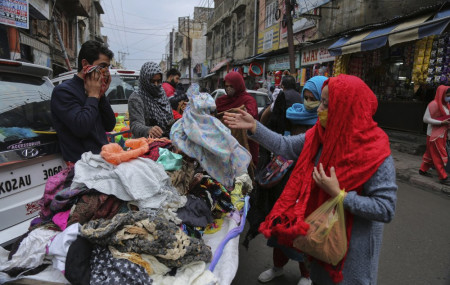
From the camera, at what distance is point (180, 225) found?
158cm

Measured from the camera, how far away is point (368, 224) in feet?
5.27

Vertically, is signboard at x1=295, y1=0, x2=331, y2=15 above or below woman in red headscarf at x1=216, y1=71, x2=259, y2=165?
above

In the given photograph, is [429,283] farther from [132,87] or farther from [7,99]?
[132,87]

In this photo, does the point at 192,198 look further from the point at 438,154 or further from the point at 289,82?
the point at 438,154

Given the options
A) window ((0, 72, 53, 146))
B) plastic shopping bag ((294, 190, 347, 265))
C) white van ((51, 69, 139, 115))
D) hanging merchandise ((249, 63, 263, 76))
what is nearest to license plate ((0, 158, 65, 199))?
window ((0, 72, 53, 146))

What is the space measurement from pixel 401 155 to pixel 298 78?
5982 mm

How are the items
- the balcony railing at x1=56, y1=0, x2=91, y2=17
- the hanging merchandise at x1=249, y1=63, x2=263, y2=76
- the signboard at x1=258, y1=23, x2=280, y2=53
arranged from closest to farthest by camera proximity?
the signboard at x1=258, y1=23, x2=280, y2=53 → the hanging merchandise at x1=249, y1=63, x2=263, y2=76 → the balcony railing at x1=56, y1=0, x2=91, y2=17

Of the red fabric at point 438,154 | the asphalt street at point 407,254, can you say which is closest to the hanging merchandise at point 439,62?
the red fabric at point 438,154

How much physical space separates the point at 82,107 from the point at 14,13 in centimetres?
766

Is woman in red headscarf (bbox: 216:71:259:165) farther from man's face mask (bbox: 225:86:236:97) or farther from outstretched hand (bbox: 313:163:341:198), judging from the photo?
outstretched hand (bbox: 313:163:341:198)

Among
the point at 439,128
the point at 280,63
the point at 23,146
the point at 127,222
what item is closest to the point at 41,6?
the point at 280,63

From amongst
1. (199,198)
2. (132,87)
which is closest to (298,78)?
(132,87)

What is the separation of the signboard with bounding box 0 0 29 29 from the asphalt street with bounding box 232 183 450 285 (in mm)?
8084

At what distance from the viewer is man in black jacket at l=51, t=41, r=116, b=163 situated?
1.93 m
